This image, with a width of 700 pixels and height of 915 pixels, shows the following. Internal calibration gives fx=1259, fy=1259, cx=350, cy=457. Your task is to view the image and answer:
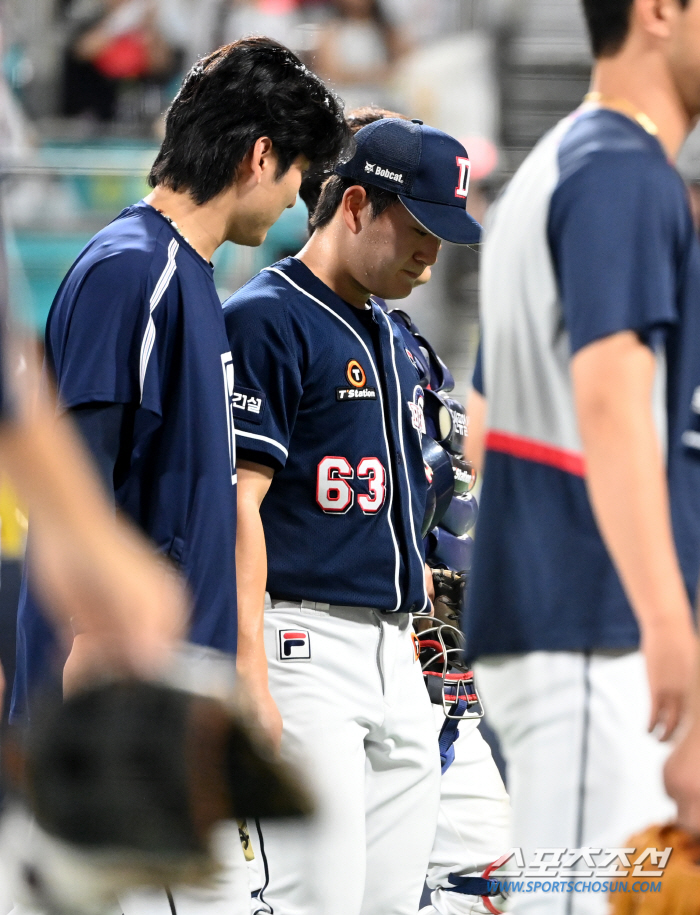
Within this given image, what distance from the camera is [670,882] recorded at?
56.1 inches

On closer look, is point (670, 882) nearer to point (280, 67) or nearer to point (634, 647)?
point (634, 647)

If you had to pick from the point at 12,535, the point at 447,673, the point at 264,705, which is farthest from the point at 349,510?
the point at 12,535

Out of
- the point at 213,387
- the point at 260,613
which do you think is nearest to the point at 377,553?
the point at 260,613

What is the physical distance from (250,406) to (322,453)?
0.17 meters

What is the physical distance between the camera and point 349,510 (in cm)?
239

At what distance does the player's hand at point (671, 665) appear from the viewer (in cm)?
140

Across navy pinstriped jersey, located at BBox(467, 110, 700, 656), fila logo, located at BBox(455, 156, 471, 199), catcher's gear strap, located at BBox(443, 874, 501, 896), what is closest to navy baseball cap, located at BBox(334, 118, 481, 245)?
fila logo, located at BBox(455, 156, 471, 199)

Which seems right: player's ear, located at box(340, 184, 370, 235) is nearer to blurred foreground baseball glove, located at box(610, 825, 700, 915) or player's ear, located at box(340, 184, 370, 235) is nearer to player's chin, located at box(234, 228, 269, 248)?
player's chin, located at box(234, 228, 269, 248)

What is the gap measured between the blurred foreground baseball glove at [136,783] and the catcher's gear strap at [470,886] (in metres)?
2.12

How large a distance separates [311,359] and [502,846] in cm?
141

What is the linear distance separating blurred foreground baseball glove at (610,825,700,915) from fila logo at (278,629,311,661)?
102cm

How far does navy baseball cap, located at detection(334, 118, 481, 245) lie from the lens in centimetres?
249

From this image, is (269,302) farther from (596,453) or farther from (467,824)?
(467,824)

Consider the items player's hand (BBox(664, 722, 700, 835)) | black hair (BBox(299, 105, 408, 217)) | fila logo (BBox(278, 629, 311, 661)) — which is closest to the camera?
player's hand (BBox(664, 722, 700, 835))
